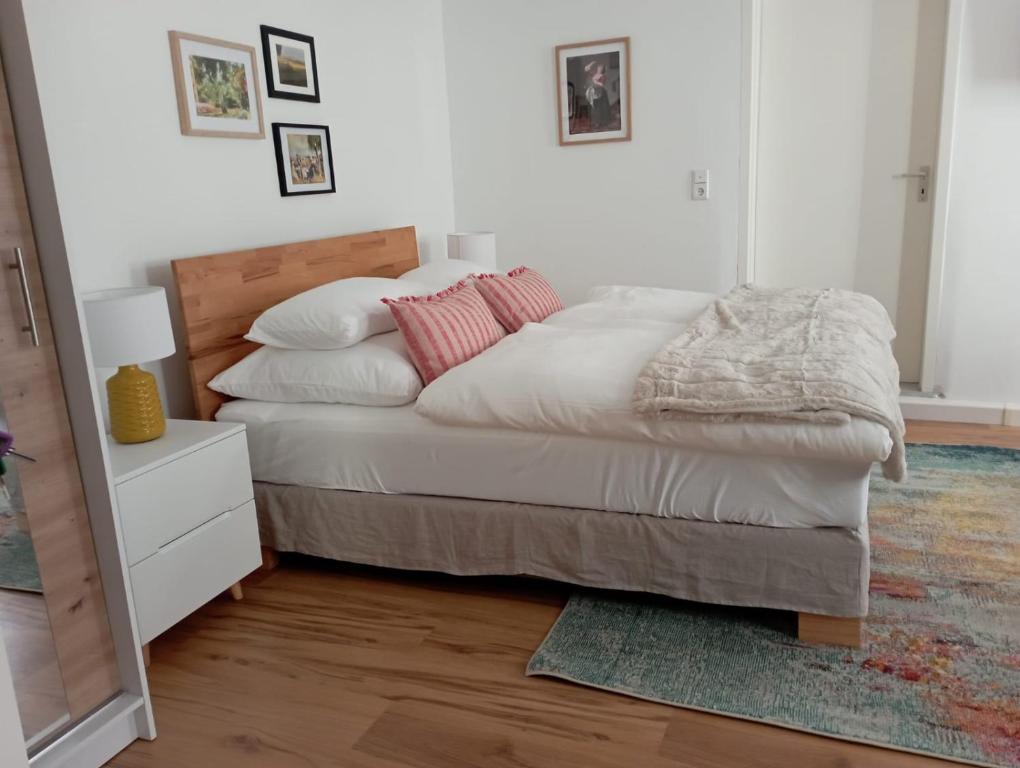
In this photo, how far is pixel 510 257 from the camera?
15.8 ft

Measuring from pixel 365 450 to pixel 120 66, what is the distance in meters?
1.40

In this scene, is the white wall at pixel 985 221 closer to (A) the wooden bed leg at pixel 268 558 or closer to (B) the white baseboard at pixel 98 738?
(A) the wooden bed leg at pixel 268 558

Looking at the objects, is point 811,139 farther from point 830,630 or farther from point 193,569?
point 193,569

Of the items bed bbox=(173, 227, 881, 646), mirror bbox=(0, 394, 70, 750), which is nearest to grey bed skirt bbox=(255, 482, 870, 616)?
bed bbox=(173, 227, 881, 646)

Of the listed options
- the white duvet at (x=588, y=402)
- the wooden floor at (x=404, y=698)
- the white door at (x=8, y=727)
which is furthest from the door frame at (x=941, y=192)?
the white door at (x=8, y=727)

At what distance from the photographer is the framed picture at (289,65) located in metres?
3.17

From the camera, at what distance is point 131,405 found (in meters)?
2.34

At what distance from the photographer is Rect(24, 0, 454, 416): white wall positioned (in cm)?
243

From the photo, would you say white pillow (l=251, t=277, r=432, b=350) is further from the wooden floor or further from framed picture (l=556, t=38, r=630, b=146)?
framed picture (l=556, t=38, r=630, b=146)

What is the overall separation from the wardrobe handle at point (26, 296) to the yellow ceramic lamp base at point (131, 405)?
62cm

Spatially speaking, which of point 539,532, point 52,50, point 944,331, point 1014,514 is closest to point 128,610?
point 539,532

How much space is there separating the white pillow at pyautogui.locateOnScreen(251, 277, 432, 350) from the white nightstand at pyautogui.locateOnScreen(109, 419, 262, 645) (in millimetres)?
Result: 410

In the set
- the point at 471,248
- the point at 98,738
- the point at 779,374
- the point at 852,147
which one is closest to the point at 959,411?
the point at 852,147

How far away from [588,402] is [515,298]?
114 cm
